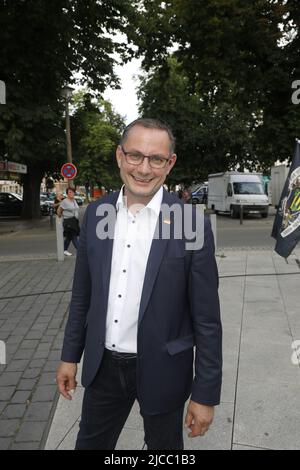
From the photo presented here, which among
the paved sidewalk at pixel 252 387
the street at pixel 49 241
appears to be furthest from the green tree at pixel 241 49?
the paved sidewalk at pixel 252 387

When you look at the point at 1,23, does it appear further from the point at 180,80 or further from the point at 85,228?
the point at 180,80

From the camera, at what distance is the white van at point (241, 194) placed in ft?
78.3

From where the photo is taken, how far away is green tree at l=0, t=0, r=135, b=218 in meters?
12.6

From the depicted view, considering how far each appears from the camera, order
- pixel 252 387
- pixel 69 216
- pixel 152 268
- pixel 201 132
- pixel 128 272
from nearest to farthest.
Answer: pixel 152 268 → pixel 128 272 → pixel 252 387 → pixel 69 216 → pixel 201 132

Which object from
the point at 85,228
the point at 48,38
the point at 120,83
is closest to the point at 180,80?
the point at 120,83

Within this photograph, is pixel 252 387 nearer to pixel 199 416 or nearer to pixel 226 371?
pixel 226 371

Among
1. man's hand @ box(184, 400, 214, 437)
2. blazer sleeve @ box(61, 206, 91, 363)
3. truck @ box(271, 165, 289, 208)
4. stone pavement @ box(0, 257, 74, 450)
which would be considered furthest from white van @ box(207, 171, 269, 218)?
man's hand @ box(184, 400, 214, 437)

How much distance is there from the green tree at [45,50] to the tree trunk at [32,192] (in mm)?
7550

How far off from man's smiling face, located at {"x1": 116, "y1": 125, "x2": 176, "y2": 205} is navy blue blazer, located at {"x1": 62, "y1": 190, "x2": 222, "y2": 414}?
0.37 feet

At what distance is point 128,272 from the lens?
205cm

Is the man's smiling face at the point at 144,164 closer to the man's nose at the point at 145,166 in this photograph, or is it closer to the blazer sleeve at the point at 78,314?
the man's nose at the point at 145,166

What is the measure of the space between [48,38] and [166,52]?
17.7ft

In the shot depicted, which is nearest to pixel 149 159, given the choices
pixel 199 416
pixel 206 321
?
pixel 206 321

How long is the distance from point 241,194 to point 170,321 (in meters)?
23.2
